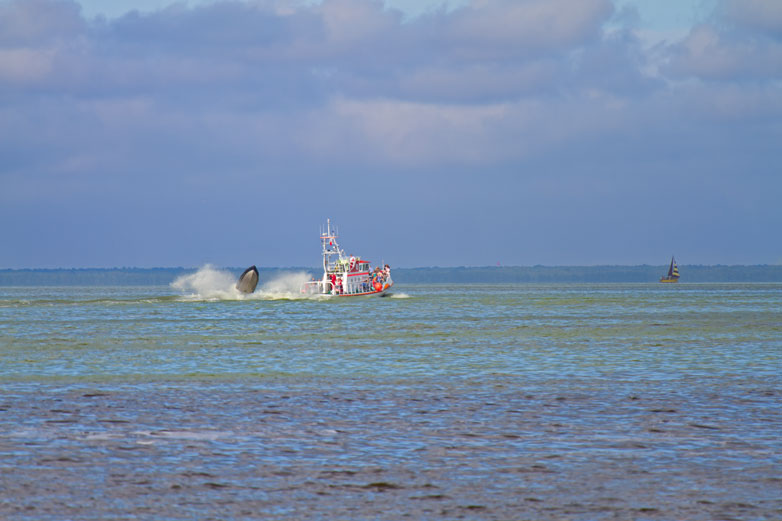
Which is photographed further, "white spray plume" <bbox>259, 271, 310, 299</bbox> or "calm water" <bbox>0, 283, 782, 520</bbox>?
"white spray plume" <bbox>259, 271, 310, 299</bbox>

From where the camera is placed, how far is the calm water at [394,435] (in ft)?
46.7

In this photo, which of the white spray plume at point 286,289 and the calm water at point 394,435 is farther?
the white spray plume at point 286,289

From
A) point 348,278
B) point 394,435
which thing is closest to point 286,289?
point 348,278

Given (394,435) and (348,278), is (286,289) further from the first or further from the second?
(394,435)

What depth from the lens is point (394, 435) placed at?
66.2ft

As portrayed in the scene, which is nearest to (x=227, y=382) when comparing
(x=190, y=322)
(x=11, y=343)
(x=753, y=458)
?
(x=753, y=458)

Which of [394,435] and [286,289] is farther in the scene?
[286,289]

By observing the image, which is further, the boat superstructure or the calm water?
the boat superstructure

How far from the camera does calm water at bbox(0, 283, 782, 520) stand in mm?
14227

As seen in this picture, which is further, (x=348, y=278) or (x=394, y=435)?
(x=348, y=278)

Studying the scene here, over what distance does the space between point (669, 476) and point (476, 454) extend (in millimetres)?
3566

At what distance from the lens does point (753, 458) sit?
1720cm

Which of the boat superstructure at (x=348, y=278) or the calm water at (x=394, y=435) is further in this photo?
the boat superstructure at (x=348, y=278)

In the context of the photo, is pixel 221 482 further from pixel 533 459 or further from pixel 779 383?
pixel 779 383
